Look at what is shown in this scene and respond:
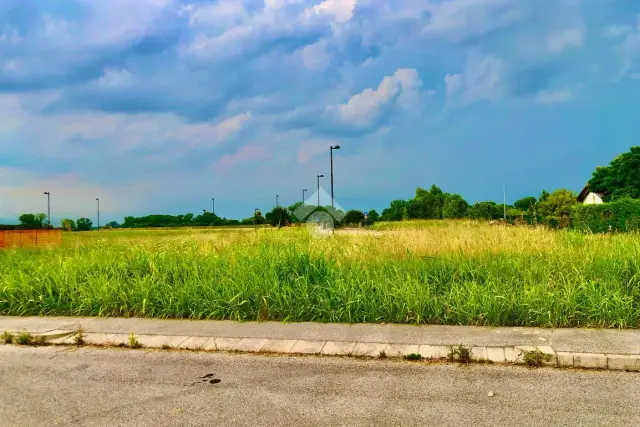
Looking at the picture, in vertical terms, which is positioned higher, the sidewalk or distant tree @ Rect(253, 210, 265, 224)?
distant tree @ Rect(253, 210, 265, 224)

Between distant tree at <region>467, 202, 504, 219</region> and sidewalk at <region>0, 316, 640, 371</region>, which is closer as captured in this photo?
sidewalk at <region>0, 316, 640, 371</region>

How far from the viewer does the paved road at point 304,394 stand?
12.1 feet

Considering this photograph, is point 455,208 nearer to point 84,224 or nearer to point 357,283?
point 357,283

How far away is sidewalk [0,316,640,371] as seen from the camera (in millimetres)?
4777

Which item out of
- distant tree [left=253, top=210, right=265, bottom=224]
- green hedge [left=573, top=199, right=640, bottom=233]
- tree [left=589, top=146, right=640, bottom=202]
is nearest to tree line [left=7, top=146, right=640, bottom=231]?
tree [left=589, top=146, right=640, bottom=202]

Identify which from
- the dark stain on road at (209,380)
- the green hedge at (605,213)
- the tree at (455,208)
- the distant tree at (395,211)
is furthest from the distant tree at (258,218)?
the distant tree at (395,211)

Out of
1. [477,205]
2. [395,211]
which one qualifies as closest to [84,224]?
[395,211]

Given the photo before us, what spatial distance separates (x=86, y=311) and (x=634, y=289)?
327 inches

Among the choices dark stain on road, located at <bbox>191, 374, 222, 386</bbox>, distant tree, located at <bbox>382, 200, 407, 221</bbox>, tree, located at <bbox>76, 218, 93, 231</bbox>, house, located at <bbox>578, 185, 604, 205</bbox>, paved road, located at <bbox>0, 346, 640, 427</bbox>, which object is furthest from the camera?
tree, located at <bbox>76, 218, 93, 231</bbox>

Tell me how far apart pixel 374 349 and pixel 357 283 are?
184 centimetres

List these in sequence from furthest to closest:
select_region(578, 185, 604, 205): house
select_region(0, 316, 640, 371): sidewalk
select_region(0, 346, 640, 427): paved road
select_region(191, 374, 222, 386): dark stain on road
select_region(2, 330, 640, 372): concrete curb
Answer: select_region(578, 185, 604, 205): house
select_region(0, 316, 640, 371): sidewalk
select_region(2, 330, 640, 372): concrete curb
select_region(191, 374, 222, 386): dark stain on road
select_region(0, 346, 640, 427): paved road

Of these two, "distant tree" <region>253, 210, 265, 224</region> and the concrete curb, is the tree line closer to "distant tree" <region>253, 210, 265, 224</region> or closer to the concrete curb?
"distant tree" <region>253, 210, 265, 224</region>

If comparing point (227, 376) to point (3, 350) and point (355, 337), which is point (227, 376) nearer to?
point (355, 337)

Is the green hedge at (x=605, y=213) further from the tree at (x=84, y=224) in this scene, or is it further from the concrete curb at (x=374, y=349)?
the tree at (x=84, y=224)
